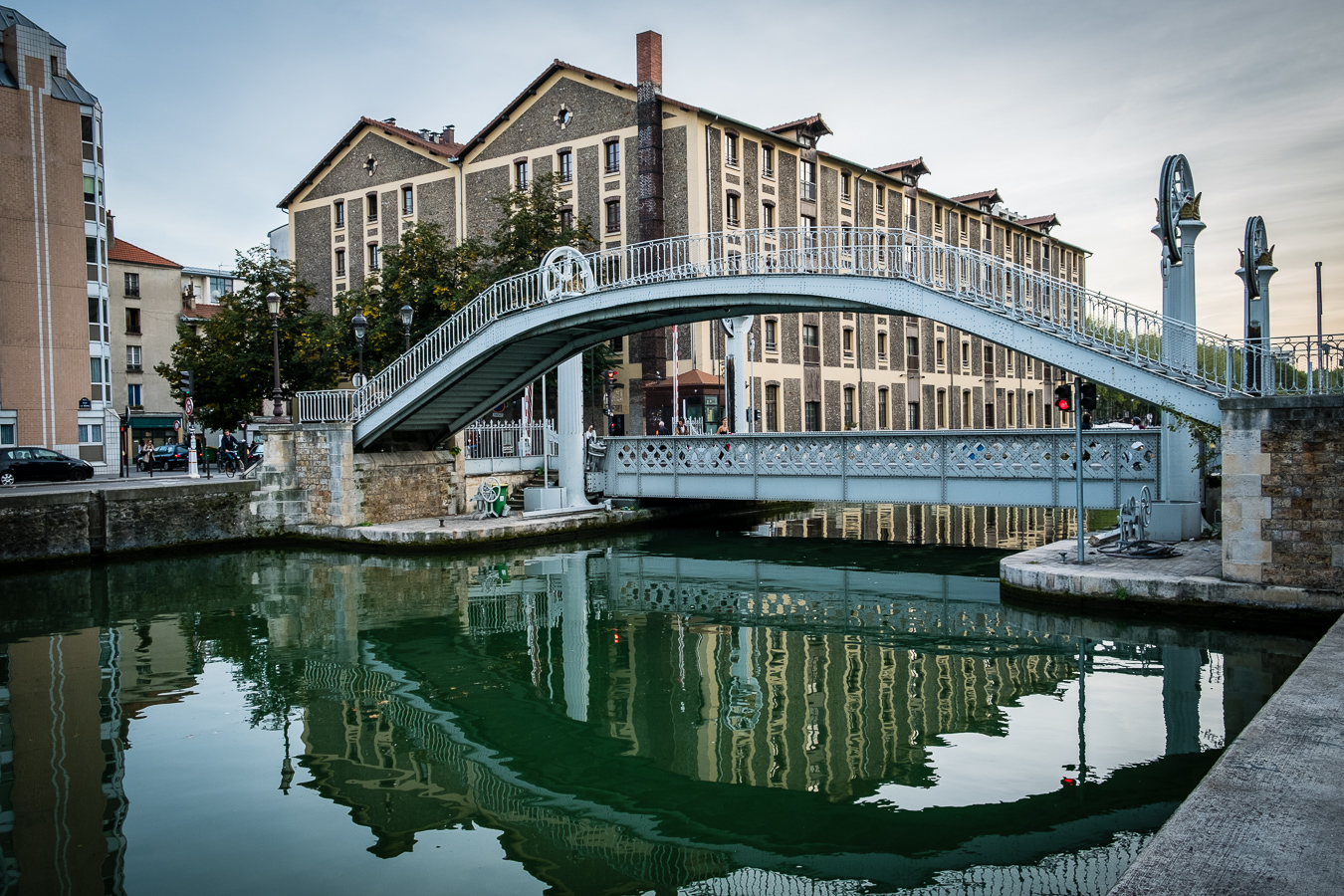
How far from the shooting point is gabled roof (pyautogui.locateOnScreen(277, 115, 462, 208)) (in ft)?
134

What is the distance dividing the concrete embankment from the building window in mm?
35558

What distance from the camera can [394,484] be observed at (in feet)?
71.7

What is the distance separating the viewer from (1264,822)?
4.40 m

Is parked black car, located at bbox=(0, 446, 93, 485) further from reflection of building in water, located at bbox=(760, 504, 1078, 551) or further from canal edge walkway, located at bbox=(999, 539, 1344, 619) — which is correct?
canal edge walkway, located at bbox=(999, 539, 1344, 619)

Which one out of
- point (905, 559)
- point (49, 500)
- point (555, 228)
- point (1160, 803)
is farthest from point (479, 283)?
point (1160, 803)

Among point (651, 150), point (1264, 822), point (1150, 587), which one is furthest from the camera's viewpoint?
point (651, 150)

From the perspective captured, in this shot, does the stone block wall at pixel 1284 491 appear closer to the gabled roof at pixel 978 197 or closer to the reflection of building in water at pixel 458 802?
the reflection of building in water at pixel 458 802

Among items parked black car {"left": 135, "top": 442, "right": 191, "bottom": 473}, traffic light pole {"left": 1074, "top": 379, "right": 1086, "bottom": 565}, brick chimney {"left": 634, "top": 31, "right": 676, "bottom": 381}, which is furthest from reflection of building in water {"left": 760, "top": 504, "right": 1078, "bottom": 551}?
parked black car {"left": 135, "top": 442, "right": 191, "bottom": 473}

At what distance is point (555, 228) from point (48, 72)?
18.8 meters

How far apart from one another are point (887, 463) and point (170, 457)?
30.5 metres

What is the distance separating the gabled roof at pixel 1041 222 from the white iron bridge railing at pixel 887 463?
4263 cm

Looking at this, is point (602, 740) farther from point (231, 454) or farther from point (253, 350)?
point (253, 350)

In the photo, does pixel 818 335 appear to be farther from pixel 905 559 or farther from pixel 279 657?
pixel 279 657

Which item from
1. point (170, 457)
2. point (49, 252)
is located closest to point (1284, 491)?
point (49, 252)
